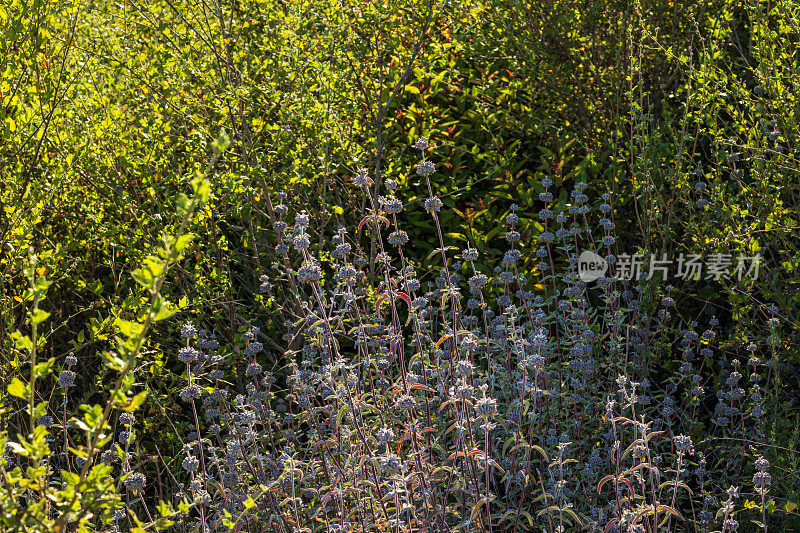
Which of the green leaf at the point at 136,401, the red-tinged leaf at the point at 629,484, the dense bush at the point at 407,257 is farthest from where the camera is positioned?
the dense bush at the point at 407,257

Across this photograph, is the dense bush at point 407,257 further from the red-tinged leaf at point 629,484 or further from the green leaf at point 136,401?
the green leaf at point 136,401

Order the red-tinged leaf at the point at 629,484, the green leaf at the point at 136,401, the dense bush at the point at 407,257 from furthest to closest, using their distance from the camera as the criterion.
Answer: the dense bush at the point at 407,257 → the red-tinged leaf at the point at 629,484 → the green leaf at the point at 136,401

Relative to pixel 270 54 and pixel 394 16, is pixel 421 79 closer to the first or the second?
pixel 394 16

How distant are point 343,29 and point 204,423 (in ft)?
6.91

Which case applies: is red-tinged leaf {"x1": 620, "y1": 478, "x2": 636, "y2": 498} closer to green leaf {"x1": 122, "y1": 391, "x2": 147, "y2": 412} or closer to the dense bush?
the dense bush

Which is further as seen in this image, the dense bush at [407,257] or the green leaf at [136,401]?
the dense bush at [407,257]

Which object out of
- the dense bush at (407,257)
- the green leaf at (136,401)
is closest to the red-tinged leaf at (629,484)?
the dense bush at (407,257)

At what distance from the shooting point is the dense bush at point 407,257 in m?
2.82

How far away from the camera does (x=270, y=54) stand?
425 cm

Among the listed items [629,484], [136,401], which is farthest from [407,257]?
[136,401]

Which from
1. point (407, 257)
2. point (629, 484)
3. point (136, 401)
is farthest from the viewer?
point (407, 257)

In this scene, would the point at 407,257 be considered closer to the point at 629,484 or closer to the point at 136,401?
the point at 629,484

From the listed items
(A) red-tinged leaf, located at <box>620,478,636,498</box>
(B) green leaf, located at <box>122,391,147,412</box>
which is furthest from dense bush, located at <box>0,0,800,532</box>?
(B) green leaf, located at <box>122,391,147,412</box>

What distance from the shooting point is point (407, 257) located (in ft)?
15.0
